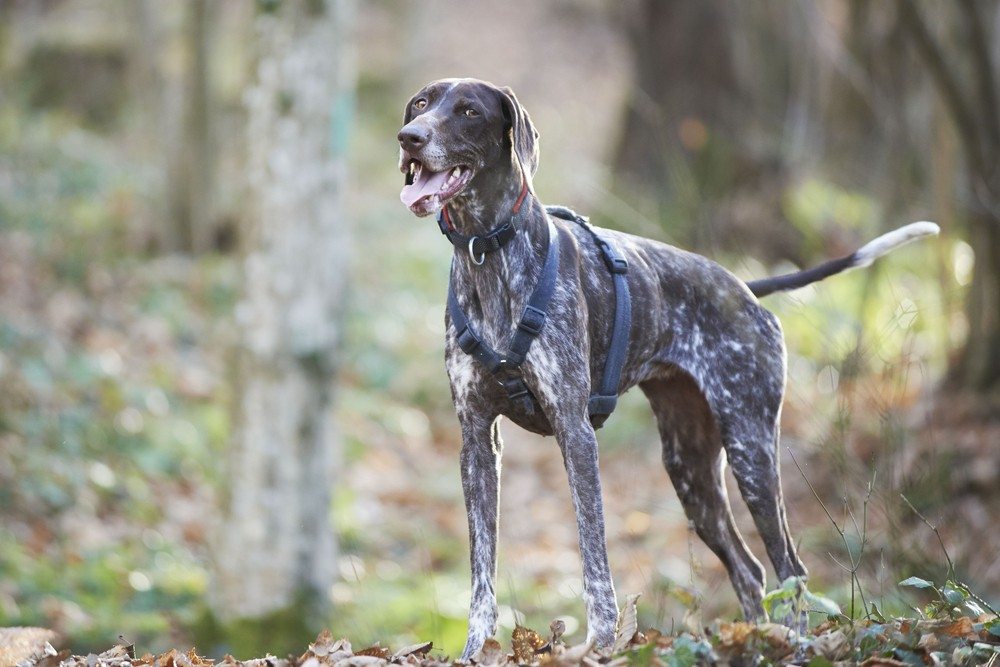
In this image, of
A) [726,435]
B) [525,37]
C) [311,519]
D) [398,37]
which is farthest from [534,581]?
[525,37]

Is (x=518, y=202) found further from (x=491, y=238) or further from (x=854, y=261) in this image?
(x=854, y=261)

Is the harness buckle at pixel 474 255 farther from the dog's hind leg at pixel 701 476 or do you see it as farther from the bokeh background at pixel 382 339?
the bokeh background at pixel 382 339

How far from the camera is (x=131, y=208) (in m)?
16.3

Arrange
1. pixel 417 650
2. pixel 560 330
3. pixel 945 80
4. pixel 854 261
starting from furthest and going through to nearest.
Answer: pixel 945 80, pixel 854 261, pixel 417 650, pixel 560 330

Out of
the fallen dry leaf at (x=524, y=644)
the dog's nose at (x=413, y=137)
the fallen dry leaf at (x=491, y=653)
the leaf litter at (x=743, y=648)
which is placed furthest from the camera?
the fallen dry leaf at (x=524, y=644)

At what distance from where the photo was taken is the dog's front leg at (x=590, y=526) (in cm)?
423

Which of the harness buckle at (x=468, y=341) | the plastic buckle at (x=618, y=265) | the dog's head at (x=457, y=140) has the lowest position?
the harness buckle at (x=468, y=341)

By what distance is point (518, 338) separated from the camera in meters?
4.26

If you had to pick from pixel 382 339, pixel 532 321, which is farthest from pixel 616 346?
pixel 382 339

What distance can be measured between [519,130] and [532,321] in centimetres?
70

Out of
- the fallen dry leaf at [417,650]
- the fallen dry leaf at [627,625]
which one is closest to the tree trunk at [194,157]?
Answer: the fallen dry leaf at [417,650]

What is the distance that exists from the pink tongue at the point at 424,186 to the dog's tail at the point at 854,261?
178 cm

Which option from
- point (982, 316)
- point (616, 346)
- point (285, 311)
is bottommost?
point (982, 316)

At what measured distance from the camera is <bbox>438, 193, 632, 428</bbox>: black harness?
4262mm
